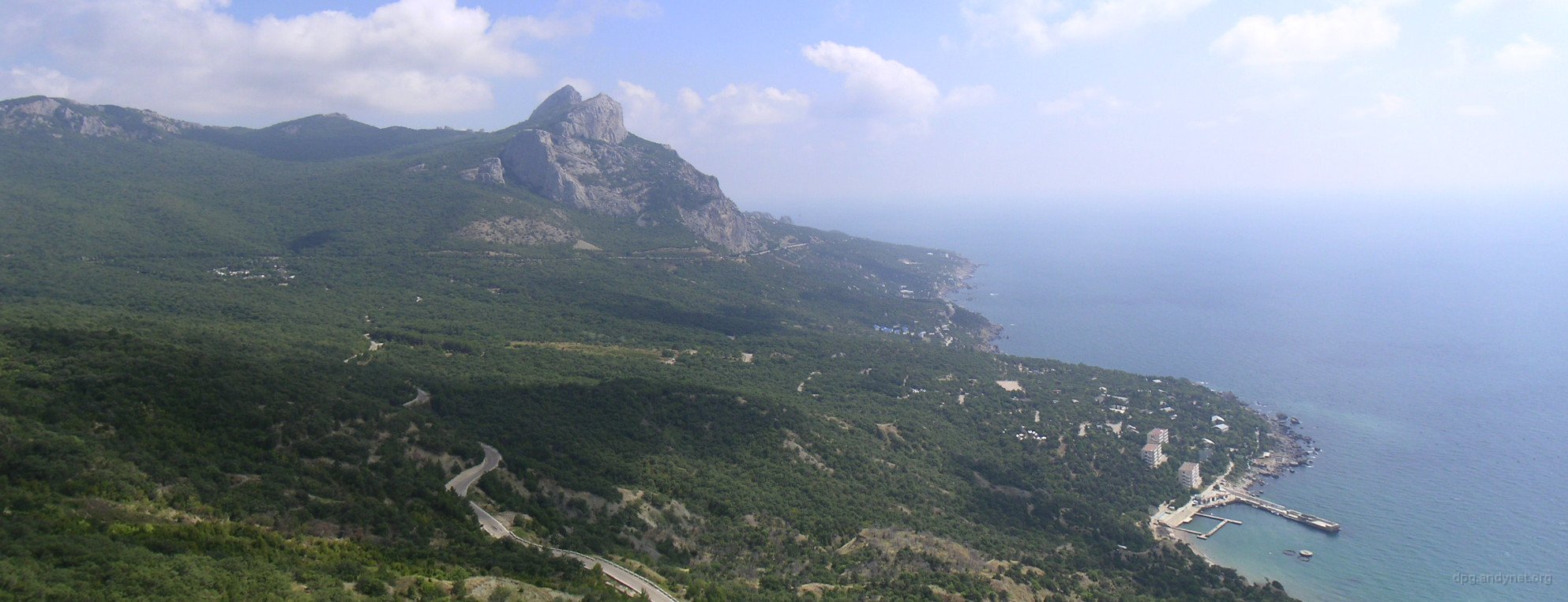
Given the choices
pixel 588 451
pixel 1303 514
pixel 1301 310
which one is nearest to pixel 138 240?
pixel 588 451

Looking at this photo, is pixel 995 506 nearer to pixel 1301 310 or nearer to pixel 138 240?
pixel 138 240

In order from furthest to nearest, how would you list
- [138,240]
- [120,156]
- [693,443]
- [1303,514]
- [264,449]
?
[120,156]
[138,240]
[1303,514]
[693,443]
[264,449]

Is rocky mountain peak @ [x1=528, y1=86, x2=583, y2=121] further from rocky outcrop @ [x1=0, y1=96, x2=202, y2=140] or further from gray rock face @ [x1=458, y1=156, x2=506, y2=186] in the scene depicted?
rocky outcrop @ [x1=0, y1=96, x2=202, y2=140]

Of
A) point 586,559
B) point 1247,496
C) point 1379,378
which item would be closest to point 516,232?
point 586,559

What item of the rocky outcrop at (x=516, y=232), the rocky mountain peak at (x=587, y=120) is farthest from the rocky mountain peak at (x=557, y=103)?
the rocky outcrop at (x=516, y=232)

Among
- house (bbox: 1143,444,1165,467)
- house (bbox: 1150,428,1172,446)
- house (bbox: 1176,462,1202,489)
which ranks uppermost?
house (bbox: 1150,428,1172,446)

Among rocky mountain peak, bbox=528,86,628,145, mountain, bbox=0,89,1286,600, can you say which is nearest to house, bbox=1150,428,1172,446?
mountain, bbox=0,89,1286,600
